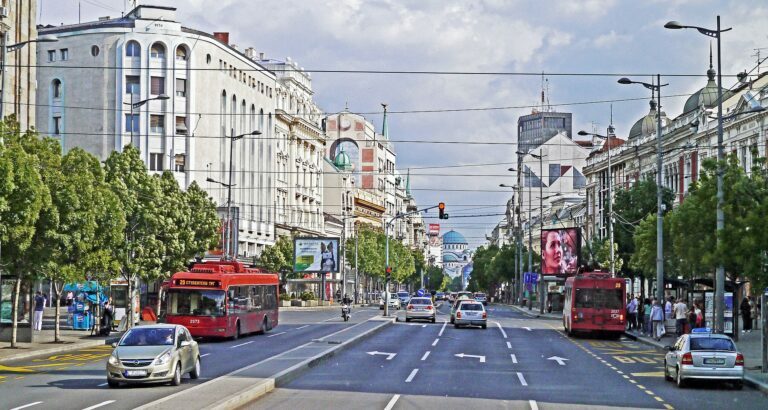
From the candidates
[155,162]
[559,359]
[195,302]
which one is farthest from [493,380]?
[155,162]

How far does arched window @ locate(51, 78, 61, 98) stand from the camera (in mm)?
96750

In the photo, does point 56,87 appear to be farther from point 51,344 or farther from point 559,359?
point 559,359

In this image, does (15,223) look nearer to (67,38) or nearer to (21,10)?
(21,10)

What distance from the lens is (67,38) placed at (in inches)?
3841

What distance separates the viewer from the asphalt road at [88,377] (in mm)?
23141

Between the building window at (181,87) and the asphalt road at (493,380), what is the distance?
53.6 metres

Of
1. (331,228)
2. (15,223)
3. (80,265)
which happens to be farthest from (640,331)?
(331,228)

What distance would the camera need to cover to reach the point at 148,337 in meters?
27.6

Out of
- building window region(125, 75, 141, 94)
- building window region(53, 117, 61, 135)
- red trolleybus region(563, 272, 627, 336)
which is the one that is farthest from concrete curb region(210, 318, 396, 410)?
building window region(53, 117, 61, 135)

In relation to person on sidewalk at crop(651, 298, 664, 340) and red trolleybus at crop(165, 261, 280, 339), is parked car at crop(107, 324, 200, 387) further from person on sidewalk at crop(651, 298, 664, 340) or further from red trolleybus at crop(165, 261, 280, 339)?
person on sidewalk at crop(651, 298, 664, 340)

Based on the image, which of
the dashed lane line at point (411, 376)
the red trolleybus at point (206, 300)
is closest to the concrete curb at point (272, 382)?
the dashed lane line at point (411, 376)

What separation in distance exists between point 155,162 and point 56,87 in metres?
10.5

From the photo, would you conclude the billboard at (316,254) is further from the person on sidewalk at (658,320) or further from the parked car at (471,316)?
the person on sidewalk at (658,320)

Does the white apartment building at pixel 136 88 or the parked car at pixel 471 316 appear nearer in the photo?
the parked car at pixel 471 316
